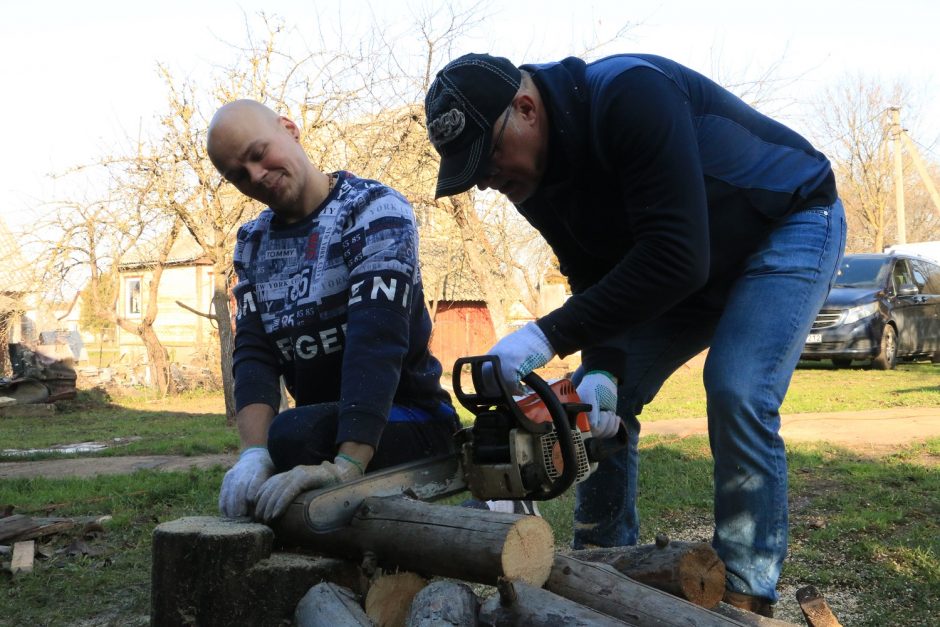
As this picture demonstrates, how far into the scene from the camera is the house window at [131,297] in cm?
3491

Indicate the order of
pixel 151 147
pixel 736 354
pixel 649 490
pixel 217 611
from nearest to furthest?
1. pixel 217 611
2. pixel 736 354
3. pixel 649 490
4. pixel 151 147

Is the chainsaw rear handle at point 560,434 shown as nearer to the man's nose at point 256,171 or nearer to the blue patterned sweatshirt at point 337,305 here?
the blue patterned sweatshirt at point 337,305

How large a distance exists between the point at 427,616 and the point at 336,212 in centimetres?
154

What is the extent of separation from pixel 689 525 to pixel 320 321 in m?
2.59

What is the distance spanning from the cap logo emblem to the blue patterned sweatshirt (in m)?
0.50

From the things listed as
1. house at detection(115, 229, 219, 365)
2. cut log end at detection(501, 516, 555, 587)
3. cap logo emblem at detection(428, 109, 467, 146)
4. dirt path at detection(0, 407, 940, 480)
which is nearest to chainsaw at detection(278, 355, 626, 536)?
cut log end at detection(501, 516, 555, 587)

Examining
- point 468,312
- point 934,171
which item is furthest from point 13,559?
point 934,171

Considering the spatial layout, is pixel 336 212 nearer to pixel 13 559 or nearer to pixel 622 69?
pixel 622 69

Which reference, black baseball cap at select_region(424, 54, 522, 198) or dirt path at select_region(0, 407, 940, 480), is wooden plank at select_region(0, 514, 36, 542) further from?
black baseball cap at select_region(424, 54, 522, 198)

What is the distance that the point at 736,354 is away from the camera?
2.49m

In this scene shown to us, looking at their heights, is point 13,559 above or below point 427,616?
below

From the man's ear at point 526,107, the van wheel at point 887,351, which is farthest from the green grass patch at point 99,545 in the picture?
the van wheel at point 887,351

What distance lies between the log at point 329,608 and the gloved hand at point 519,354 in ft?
2.20

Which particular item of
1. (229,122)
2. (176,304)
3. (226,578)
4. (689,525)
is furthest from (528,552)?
(176,304)
